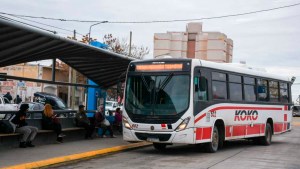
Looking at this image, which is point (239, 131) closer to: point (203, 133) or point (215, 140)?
point (215, 140)

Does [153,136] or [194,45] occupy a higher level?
[194,45]

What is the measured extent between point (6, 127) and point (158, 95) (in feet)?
15.2

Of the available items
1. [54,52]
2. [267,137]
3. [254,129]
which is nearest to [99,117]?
[54,52]

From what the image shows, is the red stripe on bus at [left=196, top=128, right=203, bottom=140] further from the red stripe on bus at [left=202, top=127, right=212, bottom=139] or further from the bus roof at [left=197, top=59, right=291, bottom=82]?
the bus roof at [left=197, top=59, right=291, bottom=82]

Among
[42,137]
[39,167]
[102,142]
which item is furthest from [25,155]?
[102,142]

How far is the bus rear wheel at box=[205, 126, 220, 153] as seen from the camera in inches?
572

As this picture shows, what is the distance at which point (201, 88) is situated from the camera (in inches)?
557

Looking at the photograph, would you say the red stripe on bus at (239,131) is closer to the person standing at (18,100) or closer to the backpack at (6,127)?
the backpack at (6,127)

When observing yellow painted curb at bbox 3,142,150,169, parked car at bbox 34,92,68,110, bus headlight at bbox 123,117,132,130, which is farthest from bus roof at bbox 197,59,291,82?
parked car at bbox 34,92,68,110

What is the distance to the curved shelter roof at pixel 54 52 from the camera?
36.9ft

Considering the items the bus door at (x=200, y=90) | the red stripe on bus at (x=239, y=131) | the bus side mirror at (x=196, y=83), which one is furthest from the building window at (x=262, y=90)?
the bus side mirror at (x=196, y=83)

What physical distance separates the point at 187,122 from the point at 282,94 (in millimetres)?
8448

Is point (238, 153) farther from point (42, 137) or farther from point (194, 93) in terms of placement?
point (42, 137)

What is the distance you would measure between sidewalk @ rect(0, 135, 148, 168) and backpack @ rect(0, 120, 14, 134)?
710mm
